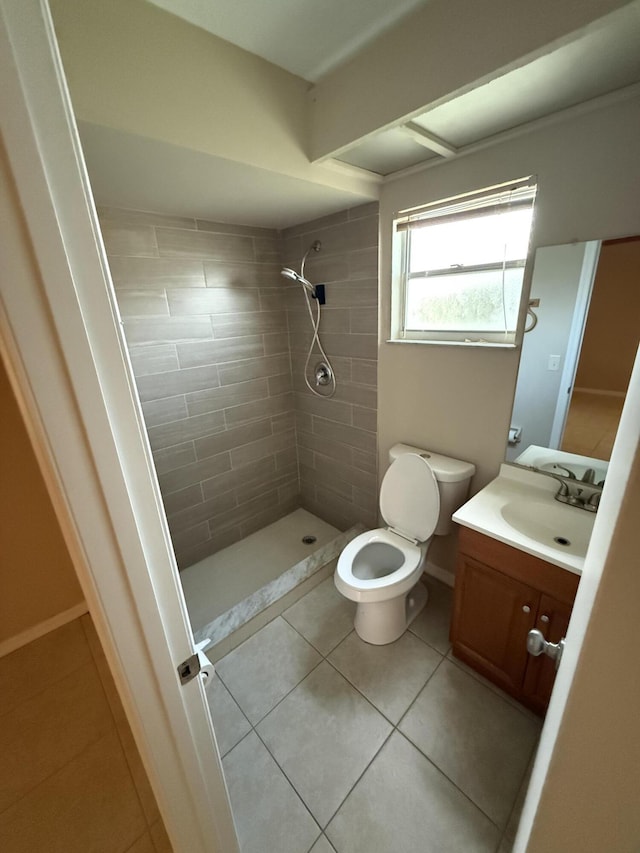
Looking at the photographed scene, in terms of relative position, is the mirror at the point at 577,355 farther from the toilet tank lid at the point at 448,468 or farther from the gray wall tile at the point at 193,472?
the gray wall tile at the point at 193,472

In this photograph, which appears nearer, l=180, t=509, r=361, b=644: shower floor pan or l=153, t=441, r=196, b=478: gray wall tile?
l=180, t=509, r=361, b=644: shower floor pan

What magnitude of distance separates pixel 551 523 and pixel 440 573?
0.91m

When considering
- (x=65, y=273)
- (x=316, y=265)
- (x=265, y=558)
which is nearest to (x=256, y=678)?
(x=265, y=558)

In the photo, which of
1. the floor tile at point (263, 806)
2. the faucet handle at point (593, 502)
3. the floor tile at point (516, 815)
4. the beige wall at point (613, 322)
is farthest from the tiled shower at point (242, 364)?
the floor tile at point (516, 815)

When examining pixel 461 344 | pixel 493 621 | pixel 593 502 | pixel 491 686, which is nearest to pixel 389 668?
pixel 491 686

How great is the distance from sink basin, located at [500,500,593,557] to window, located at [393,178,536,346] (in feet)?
2.46

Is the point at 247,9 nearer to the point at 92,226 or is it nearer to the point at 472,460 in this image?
the point at 92,226

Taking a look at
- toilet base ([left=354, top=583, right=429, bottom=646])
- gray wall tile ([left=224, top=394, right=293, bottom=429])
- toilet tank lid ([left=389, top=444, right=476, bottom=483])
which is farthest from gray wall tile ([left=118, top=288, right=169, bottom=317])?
toilet base ([left=354, top=583, right=429, bottom=646])

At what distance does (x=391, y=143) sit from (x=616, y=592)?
5.39 feet

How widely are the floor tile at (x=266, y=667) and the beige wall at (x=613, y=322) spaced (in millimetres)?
1826

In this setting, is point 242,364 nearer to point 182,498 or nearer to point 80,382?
point 182,498

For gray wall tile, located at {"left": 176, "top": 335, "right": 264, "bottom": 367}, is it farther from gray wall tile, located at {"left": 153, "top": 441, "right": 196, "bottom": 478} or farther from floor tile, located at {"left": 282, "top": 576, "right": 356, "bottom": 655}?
floor tile, located at {"left": 282, "top": 576, "right": 356, "bottom": 655}

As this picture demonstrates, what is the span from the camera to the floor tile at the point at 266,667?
1522mm

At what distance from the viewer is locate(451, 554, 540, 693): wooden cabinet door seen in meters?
1.34
